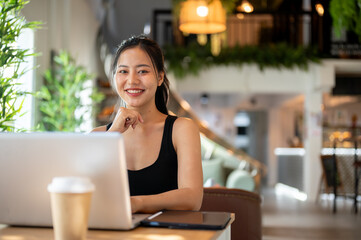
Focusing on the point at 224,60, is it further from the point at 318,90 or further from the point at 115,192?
the point at 115,192

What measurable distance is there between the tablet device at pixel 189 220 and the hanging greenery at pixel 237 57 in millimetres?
8264

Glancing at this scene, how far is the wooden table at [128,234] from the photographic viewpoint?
3.47ft

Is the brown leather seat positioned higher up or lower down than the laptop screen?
lower down

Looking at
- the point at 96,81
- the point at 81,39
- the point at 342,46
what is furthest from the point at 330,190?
the point at 81,39

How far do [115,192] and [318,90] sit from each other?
958 cm

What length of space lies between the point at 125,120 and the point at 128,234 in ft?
2.10

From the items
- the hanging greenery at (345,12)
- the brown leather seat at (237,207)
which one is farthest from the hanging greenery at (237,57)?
the brown leather seat at (237,207)

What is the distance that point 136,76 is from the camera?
1.71m

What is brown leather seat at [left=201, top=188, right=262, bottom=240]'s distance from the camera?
2.67m

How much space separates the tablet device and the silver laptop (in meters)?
0.06

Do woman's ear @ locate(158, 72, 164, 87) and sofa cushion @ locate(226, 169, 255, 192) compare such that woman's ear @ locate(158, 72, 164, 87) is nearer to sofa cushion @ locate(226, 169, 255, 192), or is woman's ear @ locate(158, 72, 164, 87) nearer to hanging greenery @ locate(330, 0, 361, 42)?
hanging greenery @ locate(330, 0, 361, 42)

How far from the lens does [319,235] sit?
582 cm

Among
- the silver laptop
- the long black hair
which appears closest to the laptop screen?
the silver laptop

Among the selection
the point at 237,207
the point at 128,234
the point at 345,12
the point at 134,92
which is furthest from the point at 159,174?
the point at 345,12
